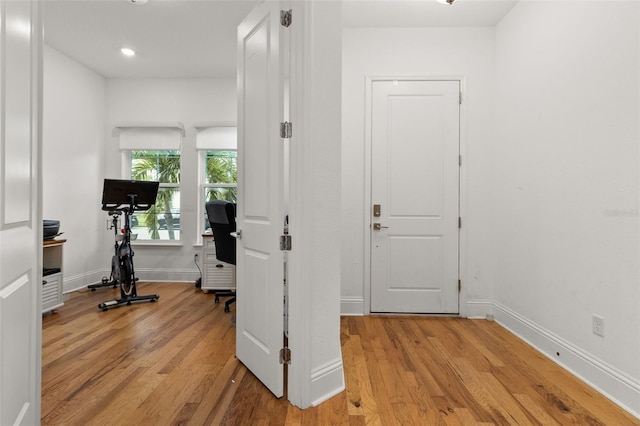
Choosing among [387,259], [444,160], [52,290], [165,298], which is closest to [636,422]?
[387,259]

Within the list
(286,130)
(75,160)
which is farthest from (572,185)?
(75,160)

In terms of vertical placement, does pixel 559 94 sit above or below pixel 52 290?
above

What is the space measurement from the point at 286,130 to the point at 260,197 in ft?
1.42

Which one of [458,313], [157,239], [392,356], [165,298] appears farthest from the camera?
[157,239]

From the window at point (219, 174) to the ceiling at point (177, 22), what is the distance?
1193 mm

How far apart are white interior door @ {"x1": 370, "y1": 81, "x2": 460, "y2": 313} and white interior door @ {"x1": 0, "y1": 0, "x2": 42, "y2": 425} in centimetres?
250

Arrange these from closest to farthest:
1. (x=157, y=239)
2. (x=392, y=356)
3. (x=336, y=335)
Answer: (x=336, y=335), (x=392, y=356), (x=157, y=239)

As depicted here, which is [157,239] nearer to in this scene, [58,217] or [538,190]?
[58,217]

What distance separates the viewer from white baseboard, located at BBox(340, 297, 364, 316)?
10.2 feet

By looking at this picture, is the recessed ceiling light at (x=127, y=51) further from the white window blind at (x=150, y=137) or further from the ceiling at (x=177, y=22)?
the white window blind at (x=150, y=137)

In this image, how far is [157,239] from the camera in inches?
181

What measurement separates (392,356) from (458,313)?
3.96 feet

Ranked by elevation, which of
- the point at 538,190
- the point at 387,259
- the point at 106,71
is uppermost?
the point at 106,71

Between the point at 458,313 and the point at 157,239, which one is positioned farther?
the point at 157,239
